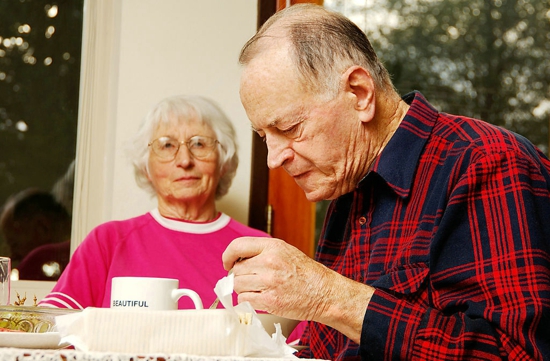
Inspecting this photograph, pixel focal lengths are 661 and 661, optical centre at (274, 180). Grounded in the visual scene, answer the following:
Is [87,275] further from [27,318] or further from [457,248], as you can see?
[457,248]

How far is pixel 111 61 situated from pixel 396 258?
1508 mm

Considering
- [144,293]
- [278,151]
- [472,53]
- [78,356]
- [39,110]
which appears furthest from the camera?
[472,53]

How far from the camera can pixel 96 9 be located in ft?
7.31

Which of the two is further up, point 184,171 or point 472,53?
point 472,53

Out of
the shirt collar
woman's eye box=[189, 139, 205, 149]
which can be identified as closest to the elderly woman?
woman's eye box=[189, 139, 205, 149]

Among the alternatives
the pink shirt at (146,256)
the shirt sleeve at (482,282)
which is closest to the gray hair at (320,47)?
the shirt sleeve at (482,282)

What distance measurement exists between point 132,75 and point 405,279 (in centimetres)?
152

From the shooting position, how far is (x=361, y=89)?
1.16 metres

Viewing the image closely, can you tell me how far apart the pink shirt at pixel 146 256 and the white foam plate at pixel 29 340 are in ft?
3.74

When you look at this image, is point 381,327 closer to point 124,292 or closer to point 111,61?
point 124,292

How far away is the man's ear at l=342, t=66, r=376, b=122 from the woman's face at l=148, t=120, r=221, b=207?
996mm

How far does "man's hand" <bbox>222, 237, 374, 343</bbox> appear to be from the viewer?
34.4 inches

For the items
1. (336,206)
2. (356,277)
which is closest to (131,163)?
(336,206)


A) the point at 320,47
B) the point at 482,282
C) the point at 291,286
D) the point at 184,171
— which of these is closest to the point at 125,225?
the point at 184,171
